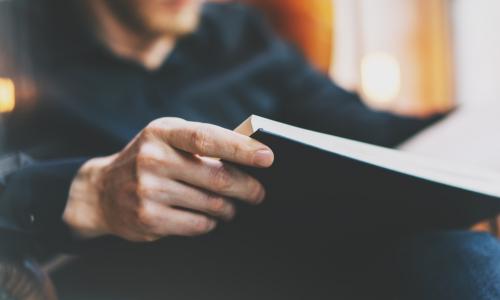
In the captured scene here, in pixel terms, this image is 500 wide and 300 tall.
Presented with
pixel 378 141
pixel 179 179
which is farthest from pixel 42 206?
pixel 378 141

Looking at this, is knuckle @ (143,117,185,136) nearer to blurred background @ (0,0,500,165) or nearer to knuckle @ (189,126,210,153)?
knuckle @ (189,126,210,153)

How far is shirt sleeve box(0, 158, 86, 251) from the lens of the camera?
480 mm

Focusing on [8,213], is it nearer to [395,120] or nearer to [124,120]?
[124,120]

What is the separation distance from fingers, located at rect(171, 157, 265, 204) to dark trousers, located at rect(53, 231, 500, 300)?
0.14 meters

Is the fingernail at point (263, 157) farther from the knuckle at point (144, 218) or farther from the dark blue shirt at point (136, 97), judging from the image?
the dark blue shirt at point (136, 97)

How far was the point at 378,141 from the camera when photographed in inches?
35.6

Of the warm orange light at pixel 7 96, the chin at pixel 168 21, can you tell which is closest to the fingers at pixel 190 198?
the warm orange light at pixel 7 96

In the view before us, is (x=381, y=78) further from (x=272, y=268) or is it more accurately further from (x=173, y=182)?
(x=173, y=182)

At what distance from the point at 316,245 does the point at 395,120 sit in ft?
1.57

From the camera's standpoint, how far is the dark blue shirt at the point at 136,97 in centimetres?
49

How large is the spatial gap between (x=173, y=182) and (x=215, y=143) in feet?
0.24

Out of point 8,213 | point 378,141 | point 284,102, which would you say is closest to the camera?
point 8,213

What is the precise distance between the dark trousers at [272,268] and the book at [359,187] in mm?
30

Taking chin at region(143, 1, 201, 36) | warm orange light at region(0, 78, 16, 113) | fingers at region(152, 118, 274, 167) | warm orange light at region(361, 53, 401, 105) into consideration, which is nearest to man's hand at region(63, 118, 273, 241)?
fingers at region(152, 118, 274, 167)
